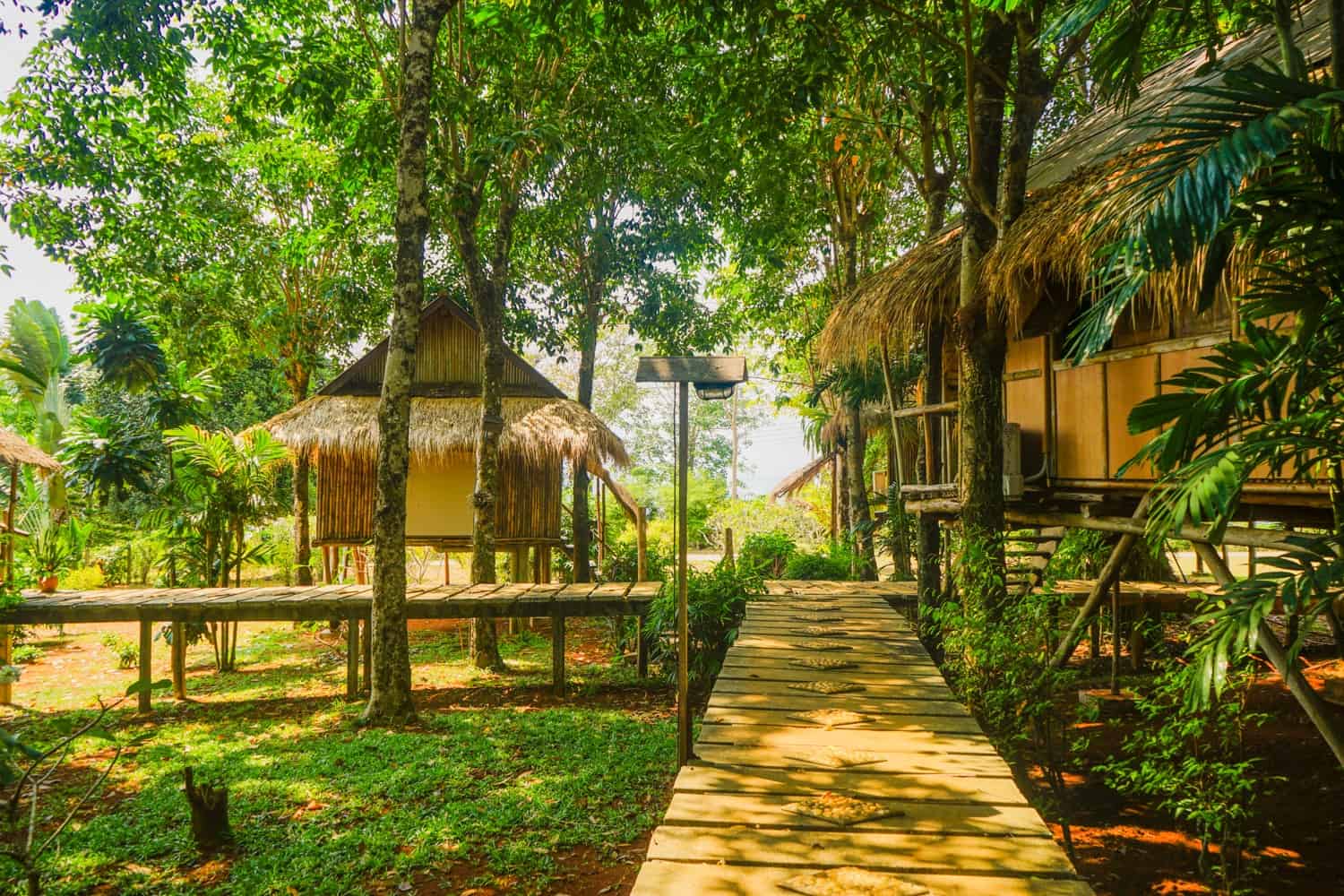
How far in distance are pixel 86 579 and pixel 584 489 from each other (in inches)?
361

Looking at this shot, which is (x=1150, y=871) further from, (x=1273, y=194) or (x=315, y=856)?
(x=315, y=856)

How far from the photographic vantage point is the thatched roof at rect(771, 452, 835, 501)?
59.1 feet

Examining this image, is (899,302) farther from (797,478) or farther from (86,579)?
(86,579)

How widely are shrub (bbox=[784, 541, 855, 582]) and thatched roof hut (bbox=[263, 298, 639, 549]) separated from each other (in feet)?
8.35

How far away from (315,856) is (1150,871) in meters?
4.23

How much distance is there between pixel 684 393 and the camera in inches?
151

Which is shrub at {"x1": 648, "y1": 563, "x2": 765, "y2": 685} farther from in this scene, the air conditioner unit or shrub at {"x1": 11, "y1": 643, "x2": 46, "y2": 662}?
shrub at {"x1": 11, "y1": 643, "x2": 46, "y2": 662}

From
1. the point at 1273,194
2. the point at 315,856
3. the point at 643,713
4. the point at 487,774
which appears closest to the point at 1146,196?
the point at 1273,194

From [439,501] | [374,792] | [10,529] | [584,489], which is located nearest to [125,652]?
[10,529]

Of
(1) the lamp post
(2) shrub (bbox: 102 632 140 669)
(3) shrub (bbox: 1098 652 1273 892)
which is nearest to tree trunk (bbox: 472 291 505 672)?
(2) shrub (bbox: 102 632 140 669)

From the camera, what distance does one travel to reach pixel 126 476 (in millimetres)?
10078

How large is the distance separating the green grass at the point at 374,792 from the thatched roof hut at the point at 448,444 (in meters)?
3.61

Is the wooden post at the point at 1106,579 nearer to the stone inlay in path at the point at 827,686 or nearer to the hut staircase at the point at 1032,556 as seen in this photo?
the hut staircase at the point at 1032,556

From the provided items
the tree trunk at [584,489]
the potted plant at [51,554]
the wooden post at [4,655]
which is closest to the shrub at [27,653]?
the potted plant at [51,554]
